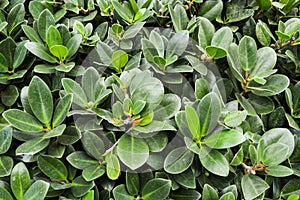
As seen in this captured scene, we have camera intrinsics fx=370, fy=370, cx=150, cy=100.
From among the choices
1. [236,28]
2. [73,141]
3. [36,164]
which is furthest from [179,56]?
[36,164]

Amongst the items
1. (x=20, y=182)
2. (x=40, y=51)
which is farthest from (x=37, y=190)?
(x=40, y=51)

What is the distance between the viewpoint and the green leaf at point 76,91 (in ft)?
2.99

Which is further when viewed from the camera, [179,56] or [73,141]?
[179,56]

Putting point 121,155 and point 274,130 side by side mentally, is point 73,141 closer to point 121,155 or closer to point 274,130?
point 121,155

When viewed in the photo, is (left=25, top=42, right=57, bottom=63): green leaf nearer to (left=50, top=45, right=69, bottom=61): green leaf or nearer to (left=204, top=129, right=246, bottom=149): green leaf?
(left=50, top=45, right=69, bottom=61): green leaf

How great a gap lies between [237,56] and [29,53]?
596 mm

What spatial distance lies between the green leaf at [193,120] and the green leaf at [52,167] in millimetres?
323

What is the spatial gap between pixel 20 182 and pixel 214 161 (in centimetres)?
46

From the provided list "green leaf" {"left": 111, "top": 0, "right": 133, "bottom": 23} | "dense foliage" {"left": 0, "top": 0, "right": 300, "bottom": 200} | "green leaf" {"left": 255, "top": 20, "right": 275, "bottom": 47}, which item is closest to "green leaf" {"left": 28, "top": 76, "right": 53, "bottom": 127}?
"dense foliage" {"left": 0, "top": 0, "right": 300, "bottom": 200}

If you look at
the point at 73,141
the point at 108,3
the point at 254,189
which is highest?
the point at 108,3

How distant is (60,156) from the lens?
88 centimetres

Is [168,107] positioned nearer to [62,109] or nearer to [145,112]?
[145,112]

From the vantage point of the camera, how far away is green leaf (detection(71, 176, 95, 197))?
0.88 meters

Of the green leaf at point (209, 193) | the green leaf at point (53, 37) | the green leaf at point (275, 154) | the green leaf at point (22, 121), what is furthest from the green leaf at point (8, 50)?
the green leaf at point (275, 154)
